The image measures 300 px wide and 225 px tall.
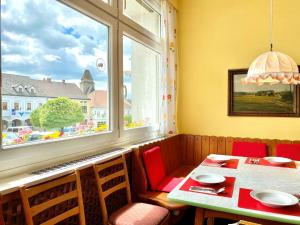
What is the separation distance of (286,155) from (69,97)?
265cm

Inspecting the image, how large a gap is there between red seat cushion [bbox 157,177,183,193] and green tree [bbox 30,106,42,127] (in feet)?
4.58

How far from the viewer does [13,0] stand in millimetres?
1619

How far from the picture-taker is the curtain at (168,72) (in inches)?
137

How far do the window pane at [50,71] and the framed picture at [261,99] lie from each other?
205 centimetres

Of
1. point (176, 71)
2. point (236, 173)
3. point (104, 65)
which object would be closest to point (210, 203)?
point (236, 173)

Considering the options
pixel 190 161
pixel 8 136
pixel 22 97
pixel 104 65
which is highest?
pixel 104 65

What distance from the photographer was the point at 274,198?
156 cm

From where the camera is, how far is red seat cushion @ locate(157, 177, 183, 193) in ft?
8.37

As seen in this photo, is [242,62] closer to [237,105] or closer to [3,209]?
[237,105]

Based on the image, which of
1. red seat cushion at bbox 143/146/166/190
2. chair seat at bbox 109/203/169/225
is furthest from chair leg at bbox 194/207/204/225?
red seat cushion at bbox 143/146/166/190

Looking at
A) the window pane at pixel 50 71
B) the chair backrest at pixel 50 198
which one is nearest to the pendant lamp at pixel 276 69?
the window pane at pixel 50 71

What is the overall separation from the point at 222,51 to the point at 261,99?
925 millimetres

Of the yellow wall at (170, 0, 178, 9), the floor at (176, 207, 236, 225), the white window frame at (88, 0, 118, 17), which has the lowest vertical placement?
the floor at (176, 207, 236, 225)

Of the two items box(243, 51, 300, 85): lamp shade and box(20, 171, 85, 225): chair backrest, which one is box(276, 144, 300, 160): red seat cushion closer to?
box(243, 51, 300, 85): lamp shade
